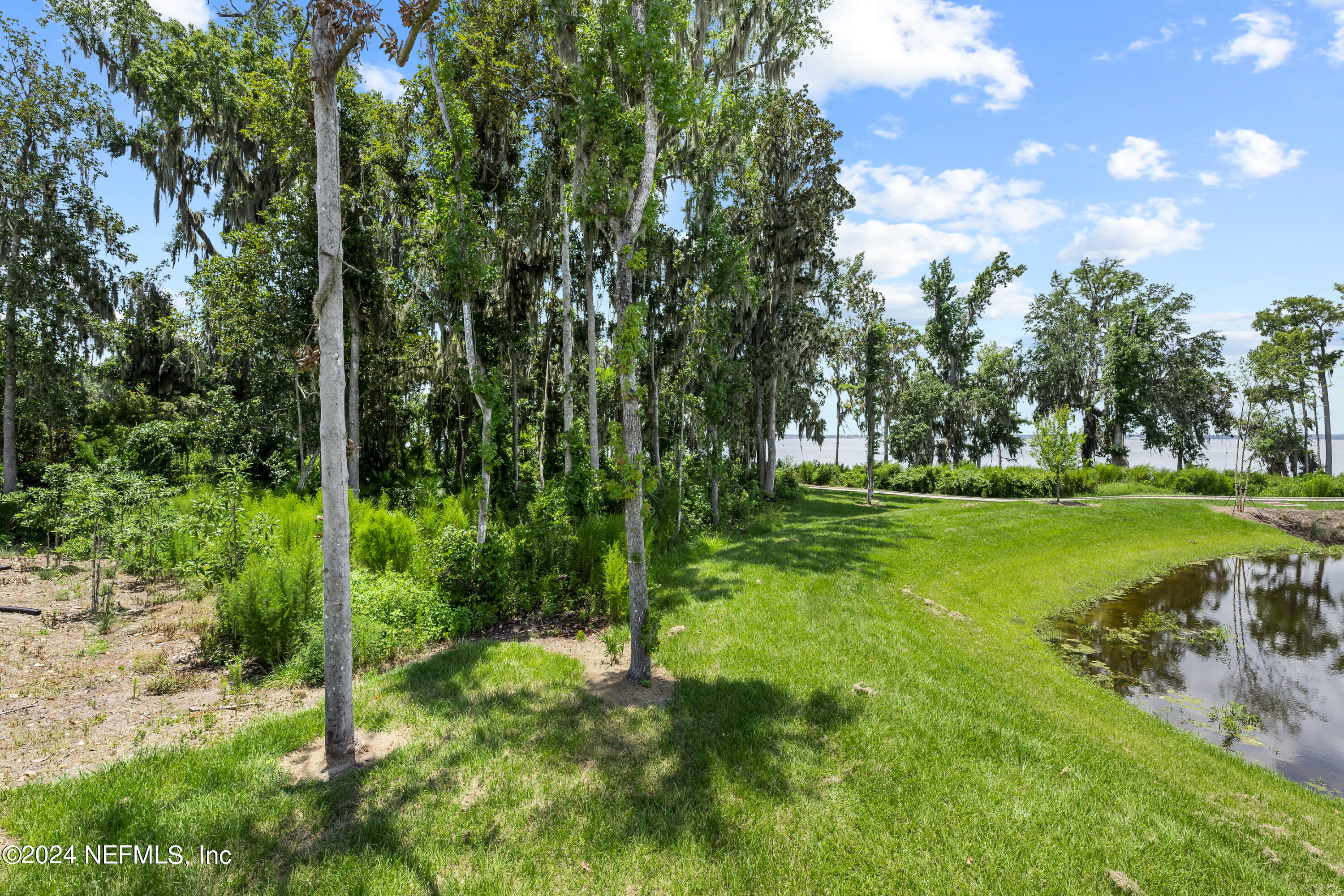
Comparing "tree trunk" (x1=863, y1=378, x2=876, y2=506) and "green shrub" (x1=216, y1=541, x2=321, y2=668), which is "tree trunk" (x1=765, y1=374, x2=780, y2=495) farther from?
"green shrub" (x1=216, y1=541, x2=321, y2=668)

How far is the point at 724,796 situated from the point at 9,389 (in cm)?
1968

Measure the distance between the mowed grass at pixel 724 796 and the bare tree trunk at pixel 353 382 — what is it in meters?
9.48

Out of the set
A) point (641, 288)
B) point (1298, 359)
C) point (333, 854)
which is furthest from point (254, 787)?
point (1298, 359)

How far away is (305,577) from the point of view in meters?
6.72

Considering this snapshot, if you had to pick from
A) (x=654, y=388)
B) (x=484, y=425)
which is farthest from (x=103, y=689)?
(x=654, y=388)

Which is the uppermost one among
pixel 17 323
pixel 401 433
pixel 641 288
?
pixel 641 288

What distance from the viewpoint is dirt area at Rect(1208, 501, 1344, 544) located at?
19.4 metres

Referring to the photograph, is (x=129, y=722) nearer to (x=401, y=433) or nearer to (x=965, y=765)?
(x=965, y=765)

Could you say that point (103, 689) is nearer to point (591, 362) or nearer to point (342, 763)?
point (342, 763)

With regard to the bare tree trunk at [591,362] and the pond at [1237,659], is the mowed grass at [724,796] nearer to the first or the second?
the pond at [1237,659]

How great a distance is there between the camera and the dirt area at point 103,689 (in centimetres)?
444

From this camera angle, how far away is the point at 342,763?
422 centimetres

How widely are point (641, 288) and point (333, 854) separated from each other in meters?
15.6

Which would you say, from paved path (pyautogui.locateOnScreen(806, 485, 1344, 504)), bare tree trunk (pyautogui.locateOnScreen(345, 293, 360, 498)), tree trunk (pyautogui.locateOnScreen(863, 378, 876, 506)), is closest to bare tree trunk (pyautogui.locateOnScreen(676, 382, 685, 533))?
bare tree trunk (pyautogui.locateOnScreen(345, 293, 360, 498))
